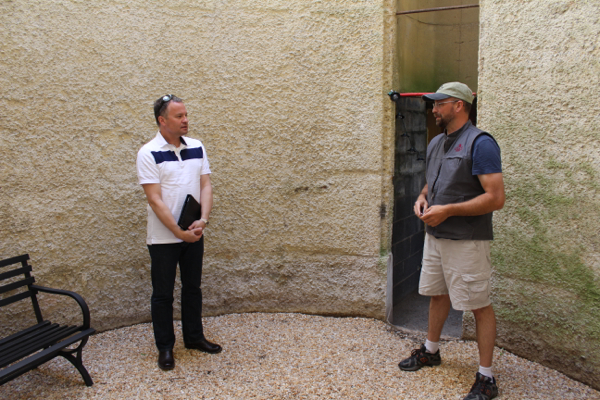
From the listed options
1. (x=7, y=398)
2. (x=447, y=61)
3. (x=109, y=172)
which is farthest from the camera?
(x=447, y=61)

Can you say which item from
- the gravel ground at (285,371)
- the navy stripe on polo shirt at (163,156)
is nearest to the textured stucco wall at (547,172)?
the gravel ground at (285,371)

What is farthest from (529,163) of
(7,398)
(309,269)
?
(7,398)

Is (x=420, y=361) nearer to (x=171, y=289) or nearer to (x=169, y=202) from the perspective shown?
(x=171, y=289)

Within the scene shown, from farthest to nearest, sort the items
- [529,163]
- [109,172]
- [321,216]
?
1. [321,216]
2. [109,172]
3. [529,163]

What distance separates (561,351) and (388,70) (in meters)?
2.17

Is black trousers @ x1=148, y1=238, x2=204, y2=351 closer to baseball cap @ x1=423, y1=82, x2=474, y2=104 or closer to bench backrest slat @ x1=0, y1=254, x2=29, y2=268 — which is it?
bench backrest slat @ x1=0, y1=254, x2=29, y2=268

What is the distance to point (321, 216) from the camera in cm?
362

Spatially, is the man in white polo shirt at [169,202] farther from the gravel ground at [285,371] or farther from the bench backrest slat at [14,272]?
the bench backrest slat at [14,272]

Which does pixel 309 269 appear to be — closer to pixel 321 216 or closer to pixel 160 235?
pixel 321 216

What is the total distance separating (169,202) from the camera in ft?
9.38

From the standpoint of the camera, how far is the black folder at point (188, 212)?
2.81 m

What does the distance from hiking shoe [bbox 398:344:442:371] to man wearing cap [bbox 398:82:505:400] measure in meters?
0.36

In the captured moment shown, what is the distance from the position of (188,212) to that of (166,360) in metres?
0.94

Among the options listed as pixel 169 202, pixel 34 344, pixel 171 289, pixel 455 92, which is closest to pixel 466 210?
pixel 455 92
